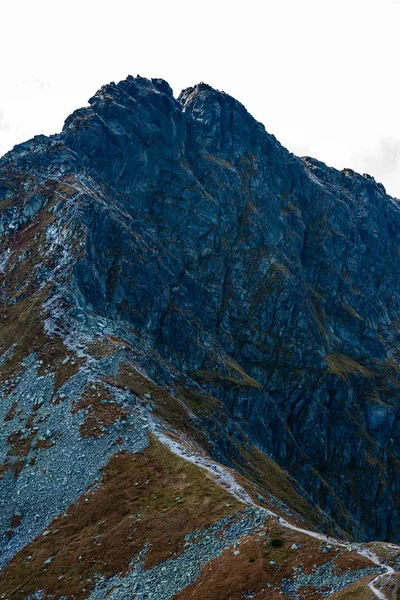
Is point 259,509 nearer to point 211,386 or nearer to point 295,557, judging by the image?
point 295,557

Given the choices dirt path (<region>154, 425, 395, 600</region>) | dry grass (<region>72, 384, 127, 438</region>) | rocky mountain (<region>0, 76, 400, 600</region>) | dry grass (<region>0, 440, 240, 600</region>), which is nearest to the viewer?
dirt path (<region>154, 425, 395, 600</region>)

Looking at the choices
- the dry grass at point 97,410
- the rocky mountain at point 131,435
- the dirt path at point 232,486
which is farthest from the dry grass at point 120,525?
the dry grass at point 97,410

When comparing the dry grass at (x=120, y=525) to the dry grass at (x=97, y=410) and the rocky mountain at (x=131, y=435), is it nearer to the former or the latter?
the rocky mountain at (x=131, y=435)

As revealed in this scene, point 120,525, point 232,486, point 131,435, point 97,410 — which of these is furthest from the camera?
point 97,410

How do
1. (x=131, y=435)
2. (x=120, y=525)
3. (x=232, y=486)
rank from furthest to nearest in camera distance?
1. (x=131, y=435)
2. (x=232, y=486)
3. (x=120, y=525)

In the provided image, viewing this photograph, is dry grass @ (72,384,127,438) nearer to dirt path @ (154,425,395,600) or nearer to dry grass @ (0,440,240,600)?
dirt path @ (154,425,395,600)

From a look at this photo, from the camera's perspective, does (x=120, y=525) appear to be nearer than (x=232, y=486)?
Yes

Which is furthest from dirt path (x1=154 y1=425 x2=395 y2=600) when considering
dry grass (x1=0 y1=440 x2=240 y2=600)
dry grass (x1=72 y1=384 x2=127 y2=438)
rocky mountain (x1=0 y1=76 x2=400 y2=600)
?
dry grass (x1=72 y1=384 x2=127 y2=438)

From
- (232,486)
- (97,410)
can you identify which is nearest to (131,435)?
(97,410)

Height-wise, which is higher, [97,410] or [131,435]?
[97,410]

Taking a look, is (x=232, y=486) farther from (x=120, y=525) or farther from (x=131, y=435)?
(x=131, y=435)

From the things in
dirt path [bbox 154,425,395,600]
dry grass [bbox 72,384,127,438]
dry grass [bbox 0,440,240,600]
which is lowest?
dry grass [bbox 0,440,240,600]

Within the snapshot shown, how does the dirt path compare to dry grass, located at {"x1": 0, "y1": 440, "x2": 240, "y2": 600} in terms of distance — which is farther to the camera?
dry grass, located at {"x1": 0, "y1": 440, "x2": 240, "y2": 600}

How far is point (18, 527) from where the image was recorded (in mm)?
70375
